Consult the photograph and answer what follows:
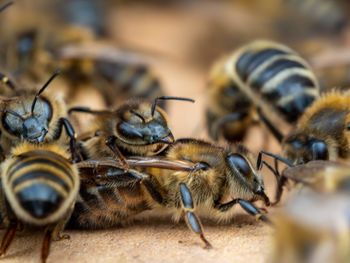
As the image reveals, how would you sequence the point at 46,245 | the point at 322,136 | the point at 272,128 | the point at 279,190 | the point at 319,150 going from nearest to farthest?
the point at 46,245 → the point at 279,190 → the point at 319,150 → the point at 322,136 → the point at 272,128

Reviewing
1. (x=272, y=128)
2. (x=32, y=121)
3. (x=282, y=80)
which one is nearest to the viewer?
(x=32, y=121)

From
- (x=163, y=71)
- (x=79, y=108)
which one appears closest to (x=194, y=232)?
(x=79, y=108)

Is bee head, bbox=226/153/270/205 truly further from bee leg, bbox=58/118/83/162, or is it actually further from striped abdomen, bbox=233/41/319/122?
striped abdomen, bbox=233/41/319/122

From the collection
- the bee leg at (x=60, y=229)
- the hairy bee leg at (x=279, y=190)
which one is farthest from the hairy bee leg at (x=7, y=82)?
the hairy bee leg at (x=279, y=190)

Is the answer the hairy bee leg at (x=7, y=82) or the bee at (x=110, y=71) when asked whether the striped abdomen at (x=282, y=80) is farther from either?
the hairy bee leg at (x=7, y=82)

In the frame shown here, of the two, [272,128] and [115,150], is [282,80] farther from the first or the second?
[115,150]

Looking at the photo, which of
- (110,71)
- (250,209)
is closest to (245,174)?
(250,209)
